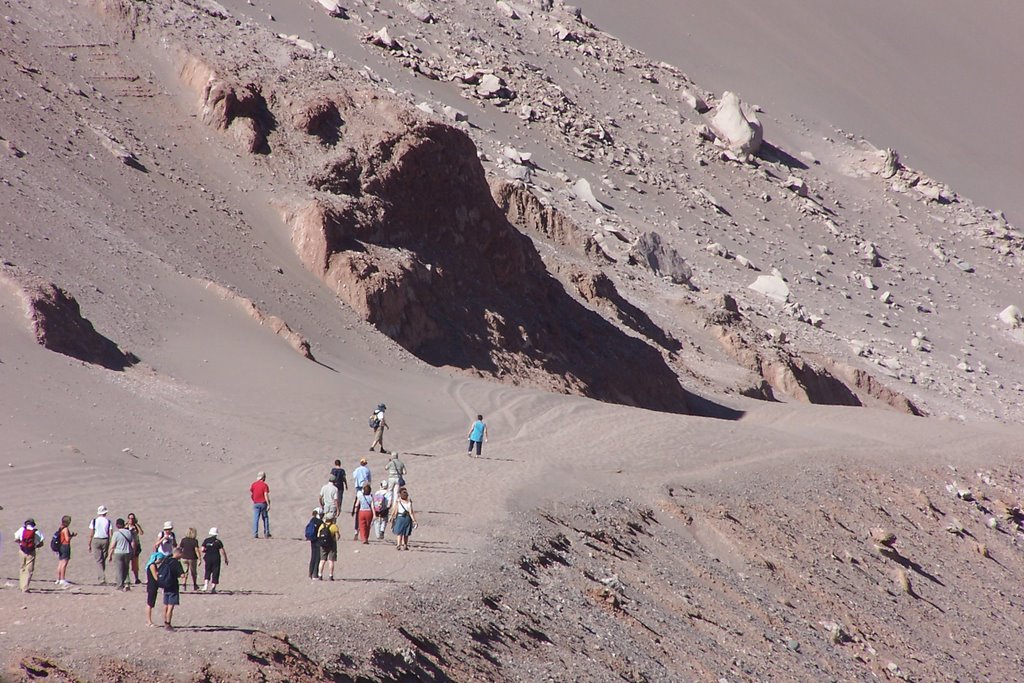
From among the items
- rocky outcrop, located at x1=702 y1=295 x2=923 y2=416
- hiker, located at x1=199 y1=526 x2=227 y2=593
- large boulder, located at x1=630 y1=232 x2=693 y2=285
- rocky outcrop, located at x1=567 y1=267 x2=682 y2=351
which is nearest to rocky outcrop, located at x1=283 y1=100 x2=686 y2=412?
rocky outcrop, located at x1=567 y1=267 x2=682 y2=351

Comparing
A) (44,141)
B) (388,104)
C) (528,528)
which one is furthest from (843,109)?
(528,528)

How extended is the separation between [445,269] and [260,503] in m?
18.1

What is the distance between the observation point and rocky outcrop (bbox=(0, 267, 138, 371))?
22000 millimetres

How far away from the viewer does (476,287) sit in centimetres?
3350

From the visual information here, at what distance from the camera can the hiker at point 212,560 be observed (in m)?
12.6

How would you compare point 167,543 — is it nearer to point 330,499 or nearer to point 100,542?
point 100,542

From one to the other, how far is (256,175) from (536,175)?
23.5 meters

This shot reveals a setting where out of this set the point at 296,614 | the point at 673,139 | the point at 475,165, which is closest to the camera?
the point at 296,614

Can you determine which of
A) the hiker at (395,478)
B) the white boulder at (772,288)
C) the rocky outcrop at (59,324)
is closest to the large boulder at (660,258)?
the white boulder at (772,288)

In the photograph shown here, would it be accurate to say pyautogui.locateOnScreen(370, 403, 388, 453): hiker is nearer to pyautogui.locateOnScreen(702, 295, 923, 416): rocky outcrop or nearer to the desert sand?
the desert sand

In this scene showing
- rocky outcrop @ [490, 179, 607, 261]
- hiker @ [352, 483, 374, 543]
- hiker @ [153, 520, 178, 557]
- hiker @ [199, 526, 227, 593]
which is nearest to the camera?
hiker @ [153, 520, 178, 557]

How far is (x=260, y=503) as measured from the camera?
50.3 ft

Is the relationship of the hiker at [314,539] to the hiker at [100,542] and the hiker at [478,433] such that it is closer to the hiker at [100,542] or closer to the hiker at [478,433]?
the hiker at [100,542]

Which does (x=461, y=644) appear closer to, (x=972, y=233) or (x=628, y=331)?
(x=628, y=331)
